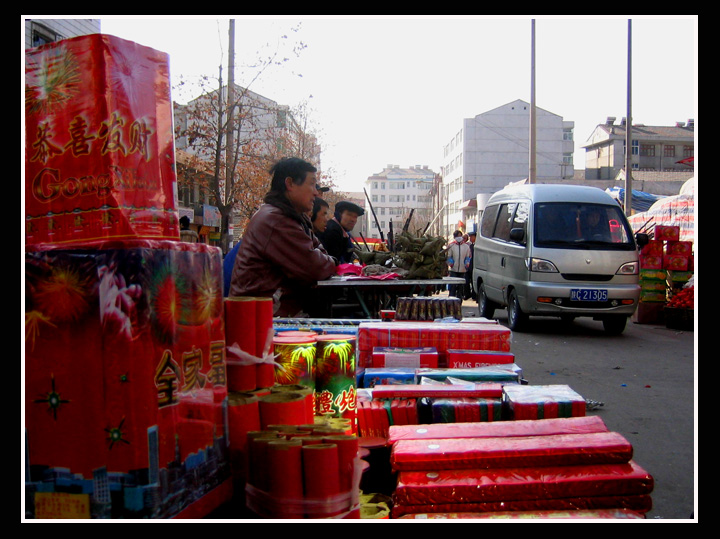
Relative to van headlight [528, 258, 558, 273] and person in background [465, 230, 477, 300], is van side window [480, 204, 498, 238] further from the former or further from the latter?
person in background [465, 230, 477, 300]

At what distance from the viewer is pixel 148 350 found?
1.51 m

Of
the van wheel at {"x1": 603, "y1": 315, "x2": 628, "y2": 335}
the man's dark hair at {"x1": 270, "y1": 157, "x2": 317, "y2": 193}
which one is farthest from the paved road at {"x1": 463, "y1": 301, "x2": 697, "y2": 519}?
the man's dark hair at {"x1": 270, "y1": 157, "x2": 317, "y2": 193}

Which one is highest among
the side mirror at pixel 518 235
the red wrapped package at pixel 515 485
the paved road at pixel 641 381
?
the side mirror at pixel 518 235

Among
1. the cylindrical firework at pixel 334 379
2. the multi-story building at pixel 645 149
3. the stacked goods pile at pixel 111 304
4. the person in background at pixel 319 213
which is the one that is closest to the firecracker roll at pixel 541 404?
the cylindrical firework at pixel 334 379

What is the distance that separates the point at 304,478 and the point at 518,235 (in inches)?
360

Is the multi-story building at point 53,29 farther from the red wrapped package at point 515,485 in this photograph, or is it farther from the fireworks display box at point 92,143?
the red wrapped package at point 515,485

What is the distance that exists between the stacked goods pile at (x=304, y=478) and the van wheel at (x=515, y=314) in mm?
9099

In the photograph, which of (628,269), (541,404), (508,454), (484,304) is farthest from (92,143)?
(484,304)

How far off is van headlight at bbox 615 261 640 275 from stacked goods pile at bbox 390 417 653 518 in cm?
846

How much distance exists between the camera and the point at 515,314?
10.6 m

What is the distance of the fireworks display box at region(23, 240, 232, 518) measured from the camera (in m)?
1.49

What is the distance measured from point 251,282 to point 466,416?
1.79 meters

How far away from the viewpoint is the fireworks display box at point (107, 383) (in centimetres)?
149
